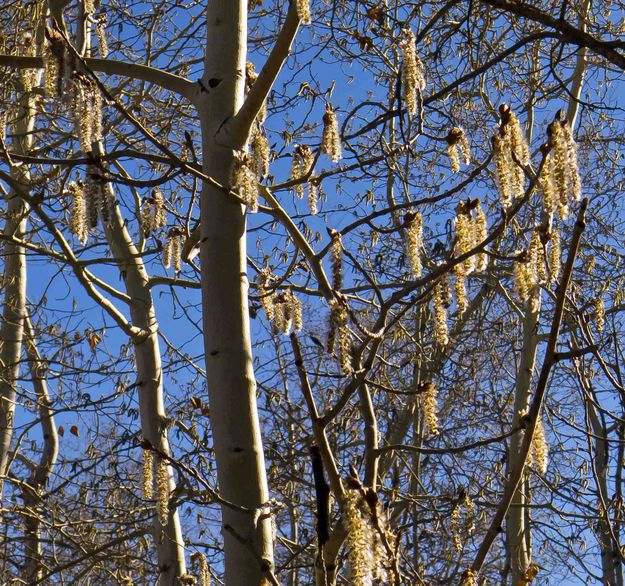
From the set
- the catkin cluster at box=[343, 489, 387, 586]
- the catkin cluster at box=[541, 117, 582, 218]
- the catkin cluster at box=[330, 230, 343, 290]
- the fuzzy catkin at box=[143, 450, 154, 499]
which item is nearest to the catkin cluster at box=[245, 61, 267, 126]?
the catkin cluster at box=[330, 230, 343, 290]

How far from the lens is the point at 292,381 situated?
8844mm

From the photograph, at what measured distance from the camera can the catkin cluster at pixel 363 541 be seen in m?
1.34

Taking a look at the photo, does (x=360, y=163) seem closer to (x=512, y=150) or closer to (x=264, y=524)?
(x=512, y=150)

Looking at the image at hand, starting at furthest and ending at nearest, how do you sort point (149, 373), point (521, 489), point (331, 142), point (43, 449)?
point (43, 449), point (521, 489), point (149, 373), point (331, 142)

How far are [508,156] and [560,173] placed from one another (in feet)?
0.94

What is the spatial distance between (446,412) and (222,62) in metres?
6.00

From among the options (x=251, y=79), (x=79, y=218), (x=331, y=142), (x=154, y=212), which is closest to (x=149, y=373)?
(x=154, y=212)

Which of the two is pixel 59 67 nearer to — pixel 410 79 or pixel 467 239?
pixel 410 79

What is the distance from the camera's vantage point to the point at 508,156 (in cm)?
205

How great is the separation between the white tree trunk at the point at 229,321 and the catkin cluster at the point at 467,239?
2.38 feet

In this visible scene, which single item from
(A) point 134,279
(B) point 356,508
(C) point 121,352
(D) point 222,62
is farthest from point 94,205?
(C) point 121,352

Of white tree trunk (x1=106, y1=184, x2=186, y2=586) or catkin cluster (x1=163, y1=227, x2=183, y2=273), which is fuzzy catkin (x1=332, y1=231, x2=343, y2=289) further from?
white tree trunk (x1=106, y1=184, x2=186, y2=586)

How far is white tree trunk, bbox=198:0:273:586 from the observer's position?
2432 millimetres

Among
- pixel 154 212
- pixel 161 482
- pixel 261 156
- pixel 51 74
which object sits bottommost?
pixel 161 482
